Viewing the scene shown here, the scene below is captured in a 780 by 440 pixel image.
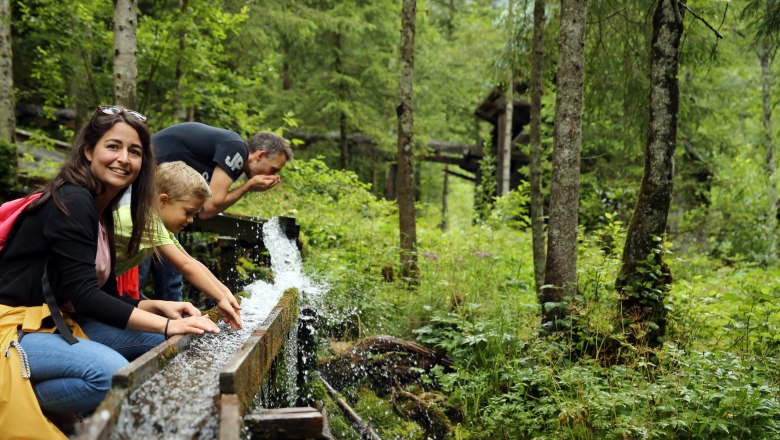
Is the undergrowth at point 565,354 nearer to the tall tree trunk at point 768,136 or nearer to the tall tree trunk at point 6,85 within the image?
the tall tree trunk at point 6,85

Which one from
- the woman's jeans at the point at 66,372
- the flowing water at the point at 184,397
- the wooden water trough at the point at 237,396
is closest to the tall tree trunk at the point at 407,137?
the flowing water at the point at 184,397

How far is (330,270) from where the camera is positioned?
636 centimetres

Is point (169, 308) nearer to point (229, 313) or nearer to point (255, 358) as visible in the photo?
point (229, 313)

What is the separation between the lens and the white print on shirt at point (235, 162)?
4.77 meters

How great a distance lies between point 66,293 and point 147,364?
60 cm

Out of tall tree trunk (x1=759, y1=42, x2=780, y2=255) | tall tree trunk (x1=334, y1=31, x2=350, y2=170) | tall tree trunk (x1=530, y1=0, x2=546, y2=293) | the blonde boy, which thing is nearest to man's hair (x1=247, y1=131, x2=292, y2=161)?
the blonde boy

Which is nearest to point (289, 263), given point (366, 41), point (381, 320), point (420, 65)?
point (381, 320)

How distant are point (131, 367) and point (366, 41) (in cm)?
1708

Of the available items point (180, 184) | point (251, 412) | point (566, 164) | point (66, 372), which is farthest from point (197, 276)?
point (566, 164)

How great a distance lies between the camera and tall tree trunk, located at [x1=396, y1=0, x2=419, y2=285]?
699cm

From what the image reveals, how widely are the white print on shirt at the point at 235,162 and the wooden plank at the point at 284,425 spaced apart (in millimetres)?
2989

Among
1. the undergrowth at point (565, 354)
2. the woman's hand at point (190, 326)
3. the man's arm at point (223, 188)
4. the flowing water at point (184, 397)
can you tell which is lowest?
the undergrowth at point (565, 354)

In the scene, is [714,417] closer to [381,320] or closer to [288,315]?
[288,315]

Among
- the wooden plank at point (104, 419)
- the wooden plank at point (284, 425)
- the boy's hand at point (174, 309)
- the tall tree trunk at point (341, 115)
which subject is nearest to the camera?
the wooden plank at point (104, 419)
